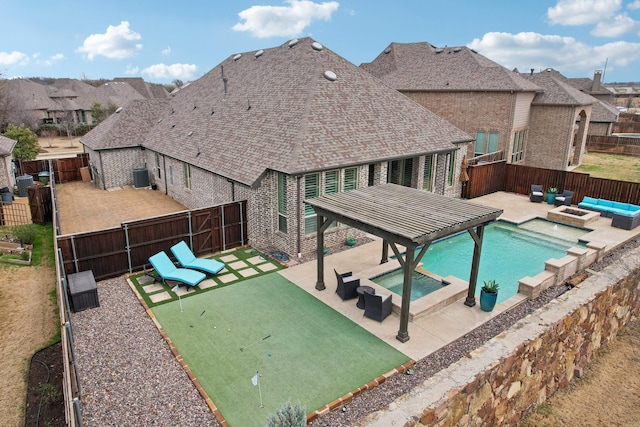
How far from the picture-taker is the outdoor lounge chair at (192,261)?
43.7 feet

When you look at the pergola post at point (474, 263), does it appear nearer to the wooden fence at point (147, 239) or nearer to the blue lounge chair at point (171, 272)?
the blue lounge chair at point (171, 272)

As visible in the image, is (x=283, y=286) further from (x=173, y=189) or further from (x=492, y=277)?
(x=173, y=189)

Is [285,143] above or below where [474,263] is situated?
above

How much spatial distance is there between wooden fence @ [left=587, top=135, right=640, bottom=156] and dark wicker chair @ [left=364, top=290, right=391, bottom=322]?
3897 cm

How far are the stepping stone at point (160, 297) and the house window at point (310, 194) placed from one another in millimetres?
5208

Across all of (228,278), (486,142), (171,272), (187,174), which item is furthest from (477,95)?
(171,272)

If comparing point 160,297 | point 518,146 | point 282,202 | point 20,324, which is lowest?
point 20,324

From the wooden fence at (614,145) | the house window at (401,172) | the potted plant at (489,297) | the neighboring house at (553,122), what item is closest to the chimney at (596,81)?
the wooden fence at (614,145)

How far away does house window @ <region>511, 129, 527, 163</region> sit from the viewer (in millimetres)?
27458

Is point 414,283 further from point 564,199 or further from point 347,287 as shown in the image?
point 564,199

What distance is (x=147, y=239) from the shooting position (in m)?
13.7

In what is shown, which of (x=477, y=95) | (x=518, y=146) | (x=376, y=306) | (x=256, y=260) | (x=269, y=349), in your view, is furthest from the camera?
(x=518, y=146)

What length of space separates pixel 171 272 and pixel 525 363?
1002cm

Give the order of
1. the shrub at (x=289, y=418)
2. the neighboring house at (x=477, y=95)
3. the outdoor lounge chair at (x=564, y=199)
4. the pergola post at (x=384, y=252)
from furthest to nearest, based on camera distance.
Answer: the neighboring house at (x=477, y=95) → the outdoor lounge chair at (x=564, y=199) → the pergola post at (x=384, y=252) → the shrub at (x=289, y=418)
